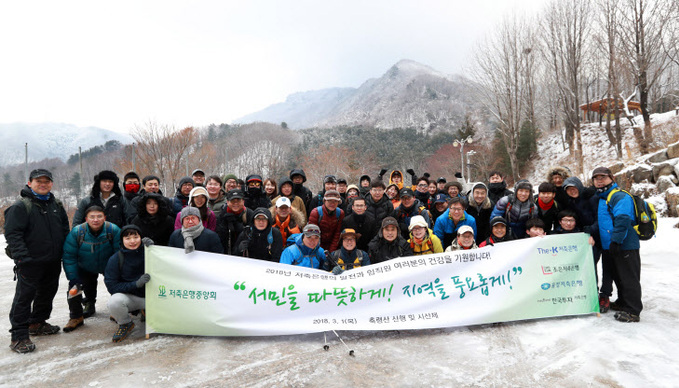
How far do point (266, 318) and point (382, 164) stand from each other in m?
55.6

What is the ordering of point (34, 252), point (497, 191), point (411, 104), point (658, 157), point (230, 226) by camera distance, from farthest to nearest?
point (411, 104) < point (658, 157) < point (497, 191) < point (230, 226) < point (34, 252)

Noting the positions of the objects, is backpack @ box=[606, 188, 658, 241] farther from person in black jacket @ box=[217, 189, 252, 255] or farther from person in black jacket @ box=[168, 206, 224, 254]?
person in black jacket @ box=[168, 206, 224, 254]

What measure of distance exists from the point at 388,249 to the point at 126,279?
133 inches

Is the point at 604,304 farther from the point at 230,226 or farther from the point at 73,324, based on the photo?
the point at 73,324

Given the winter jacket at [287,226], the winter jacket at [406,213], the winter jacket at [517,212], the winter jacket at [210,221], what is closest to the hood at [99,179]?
the winter jacket at [210,221]

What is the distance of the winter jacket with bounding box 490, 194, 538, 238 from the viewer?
5.01m

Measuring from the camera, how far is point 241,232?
4840mm

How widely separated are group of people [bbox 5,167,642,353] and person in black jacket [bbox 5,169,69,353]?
0.01 meters

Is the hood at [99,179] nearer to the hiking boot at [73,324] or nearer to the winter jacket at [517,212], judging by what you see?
the hiking boot at [73,324]

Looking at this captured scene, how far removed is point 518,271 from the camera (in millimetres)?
4453

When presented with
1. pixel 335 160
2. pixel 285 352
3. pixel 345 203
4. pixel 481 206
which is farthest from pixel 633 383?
pixel 335 160

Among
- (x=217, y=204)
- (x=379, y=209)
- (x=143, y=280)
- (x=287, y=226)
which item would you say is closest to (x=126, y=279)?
(x=143, y=280)

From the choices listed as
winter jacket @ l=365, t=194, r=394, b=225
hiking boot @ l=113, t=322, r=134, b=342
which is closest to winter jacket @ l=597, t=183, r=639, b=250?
winter jacket @ l=365, t=194, r=394, b=225

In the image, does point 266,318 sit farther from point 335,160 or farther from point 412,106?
point 412,106
